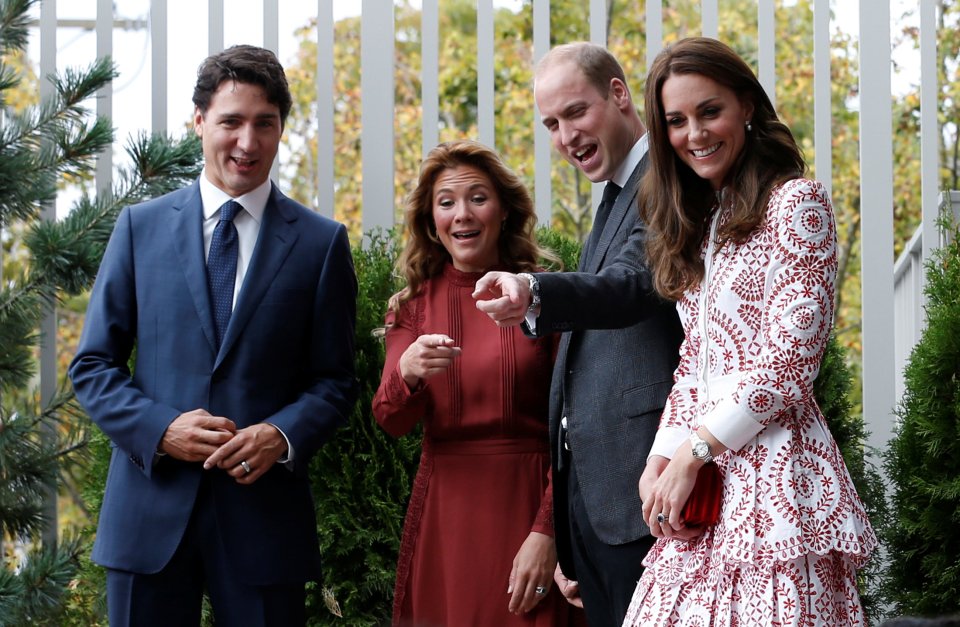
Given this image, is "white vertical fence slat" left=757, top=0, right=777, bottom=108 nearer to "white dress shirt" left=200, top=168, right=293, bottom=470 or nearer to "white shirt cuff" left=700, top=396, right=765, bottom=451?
"white dress shirt" left=200, top=168, right=293, bottom=470

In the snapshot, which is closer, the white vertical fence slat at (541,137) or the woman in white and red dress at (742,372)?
the woman in white and red dress at (742,372)

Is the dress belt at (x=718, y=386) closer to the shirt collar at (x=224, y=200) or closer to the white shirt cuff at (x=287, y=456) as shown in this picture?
the white shirt cuff at (x=287, y=456)

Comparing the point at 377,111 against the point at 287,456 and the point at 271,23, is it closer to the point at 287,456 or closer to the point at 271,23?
the point at 271,23

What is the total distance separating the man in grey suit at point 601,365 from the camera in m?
2.52

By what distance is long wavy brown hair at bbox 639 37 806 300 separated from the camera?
2.35 meters

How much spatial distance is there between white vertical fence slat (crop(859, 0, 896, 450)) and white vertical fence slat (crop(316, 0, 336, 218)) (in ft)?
6.83

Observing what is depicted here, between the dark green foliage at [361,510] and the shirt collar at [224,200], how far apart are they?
0.85 metres

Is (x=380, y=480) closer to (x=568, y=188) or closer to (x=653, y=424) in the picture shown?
(x=653, y=424)

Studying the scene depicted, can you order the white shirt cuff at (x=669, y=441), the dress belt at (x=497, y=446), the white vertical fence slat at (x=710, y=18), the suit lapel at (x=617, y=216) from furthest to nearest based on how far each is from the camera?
the white vertical fence slat at (x=710, y=18), the dress belt at (x=497, y=446), the suit lapel at (x=617, y=216), the white shirt cuff at (x=669, y=441)

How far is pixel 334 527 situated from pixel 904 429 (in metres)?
1.89

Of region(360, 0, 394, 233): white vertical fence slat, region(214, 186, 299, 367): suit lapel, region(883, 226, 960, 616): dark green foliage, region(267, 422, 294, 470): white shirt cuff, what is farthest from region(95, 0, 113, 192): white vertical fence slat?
region(883, 226, 960, 616): dark green foliage

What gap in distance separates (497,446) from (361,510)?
1.02 m

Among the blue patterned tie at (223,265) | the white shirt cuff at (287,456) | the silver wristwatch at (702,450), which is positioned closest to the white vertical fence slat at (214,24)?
the blue patterned tie at (223,265)

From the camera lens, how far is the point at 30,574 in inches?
149
